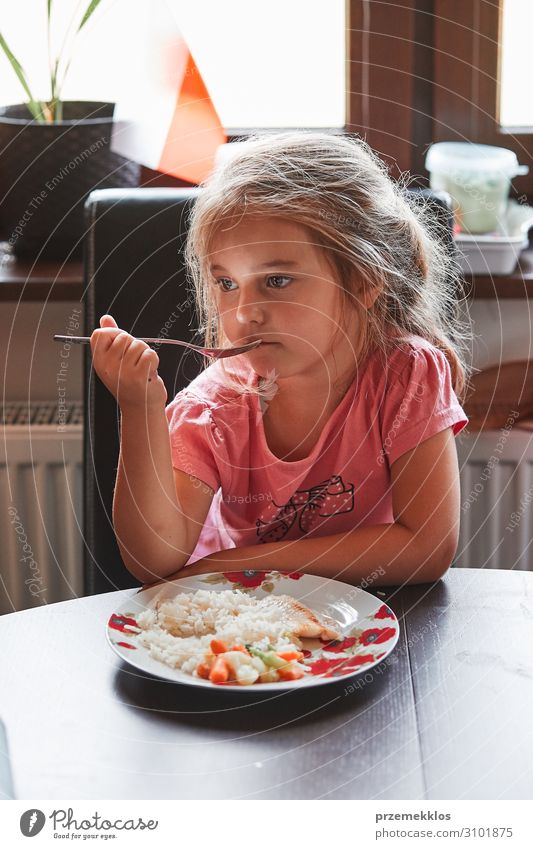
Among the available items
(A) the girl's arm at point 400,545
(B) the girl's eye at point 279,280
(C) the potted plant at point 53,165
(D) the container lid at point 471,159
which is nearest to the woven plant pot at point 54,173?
(C) the potted plant at point 53,165

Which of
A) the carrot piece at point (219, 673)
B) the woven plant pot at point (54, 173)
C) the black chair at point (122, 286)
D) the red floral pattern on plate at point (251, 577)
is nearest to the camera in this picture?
the carrot piece at point (219, 673)

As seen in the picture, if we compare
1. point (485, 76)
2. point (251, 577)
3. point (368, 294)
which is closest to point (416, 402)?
point (368, 294)

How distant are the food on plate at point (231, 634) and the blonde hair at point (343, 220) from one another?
0.96ft

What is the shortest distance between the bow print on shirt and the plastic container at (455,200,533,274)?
0.44m

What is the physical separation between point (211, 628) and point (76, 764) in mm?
144

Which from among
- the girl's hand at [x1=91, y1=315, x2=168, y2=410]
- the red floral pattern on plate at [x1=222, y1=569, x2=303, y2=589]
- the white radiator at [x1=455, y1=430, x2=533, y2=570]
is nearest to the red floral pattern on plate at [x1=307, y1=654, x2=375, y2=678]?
the red floral pattern on plate at [x1=222, y1=569, x2=303, y2=589]

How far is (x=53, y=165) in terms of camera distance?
3.93 feet

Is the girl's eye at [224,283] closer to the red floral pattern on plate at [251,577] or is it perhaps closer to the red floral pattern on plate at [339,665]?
the red floral pattern on plate at [251,577]

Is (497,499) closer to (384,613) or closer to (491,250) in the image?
(491,250)

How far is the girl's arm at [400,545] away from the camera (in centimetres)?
76

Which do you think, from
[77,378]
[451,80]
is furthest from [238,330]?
[451,80]

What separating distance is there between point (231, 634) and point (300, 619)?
0.17ft

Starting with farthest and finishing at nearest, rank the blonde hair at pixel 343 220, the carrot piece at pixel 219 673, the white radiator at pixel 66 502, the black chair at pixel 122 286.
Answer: the white radiator at pixel 66 502 < the black chair at pixel 122 286 < the blonde hair at pixel 343 220 < the carrot piece at pixel 219 673

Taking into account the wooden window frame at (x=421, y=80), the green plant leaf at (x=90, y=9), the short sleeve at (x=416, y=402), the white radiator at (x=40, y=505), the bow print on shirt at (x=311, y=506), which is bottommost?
the white radiator at (x=40, y=505)
